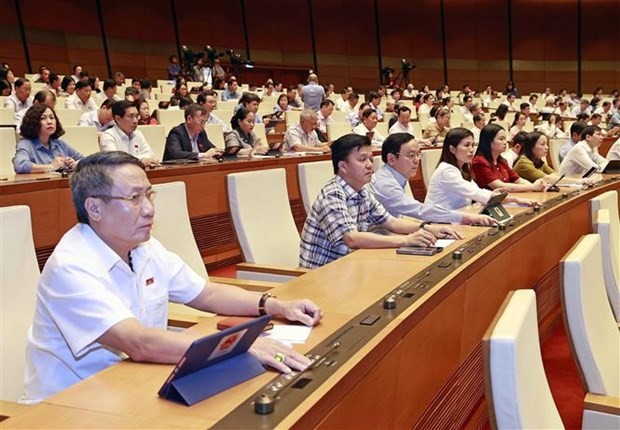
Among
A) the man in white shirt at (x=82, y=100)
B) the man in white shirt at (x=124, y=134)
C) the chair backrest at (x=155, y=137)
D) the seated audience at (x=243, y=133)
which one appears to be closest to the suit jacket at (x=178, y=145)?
the man in white shirt at (x=124, y=134)

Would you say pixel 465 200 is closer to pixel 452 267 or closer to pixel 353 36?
pixel 452 267

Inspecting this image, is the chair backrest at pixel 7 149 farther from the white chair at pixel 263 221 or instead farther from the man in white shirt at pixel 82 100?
the man in white shirt at pixel 82 100

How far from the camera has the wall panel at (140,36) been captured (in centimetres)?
1154

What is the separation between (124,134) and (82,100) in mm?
2488

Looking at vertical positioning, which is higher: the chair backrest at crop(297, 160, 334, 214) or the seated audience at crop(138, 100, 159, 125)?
the seated audience at crop(138, 100, 159, 125)

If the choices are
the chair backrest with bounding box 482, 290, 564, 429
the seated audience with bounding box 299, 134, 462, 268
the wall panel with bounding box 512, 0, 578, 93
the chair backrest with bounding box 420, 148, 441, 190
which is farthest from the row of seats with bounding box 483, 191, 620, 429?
the wall panel with bounding box 512, 0, 578, 93

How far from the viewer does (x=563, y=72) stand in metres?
15.1

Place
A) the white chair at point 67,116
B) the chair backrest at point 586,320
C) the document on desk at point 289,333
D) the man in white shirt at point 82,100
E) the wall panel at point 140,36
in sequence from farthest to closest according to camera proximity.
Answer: the wall panel at point 140,36, the man in white shirt at point 82,100, the white chair at point 67,116, the chair backrest at point 586,320, the document on desk at point 289,333

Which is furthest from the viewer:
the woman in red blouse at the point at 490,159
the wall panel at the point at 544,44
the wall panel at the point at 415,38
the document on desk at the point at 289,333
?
the wall panel at the point at 544,44

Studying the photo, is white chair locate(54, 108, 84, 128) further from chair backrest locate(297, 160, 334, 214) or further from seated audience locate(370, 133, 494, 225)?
seated audience locate(370, 133, 494, 225)

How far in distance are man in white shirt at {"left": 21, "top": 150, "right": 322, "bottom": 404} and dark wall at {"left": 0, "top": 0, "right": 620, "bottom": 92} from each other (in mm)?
10667

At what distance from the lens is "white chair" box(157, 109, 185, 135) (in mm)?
5805

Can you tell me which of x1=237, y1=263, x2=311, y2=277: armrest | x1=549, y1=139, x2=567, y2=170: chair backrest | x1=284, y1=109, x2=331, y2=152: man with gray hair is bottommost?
x1=549, y1=139, x2=567, y2=170: chair backrest

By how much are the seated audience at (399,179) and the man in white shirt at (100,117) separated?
2.52m
